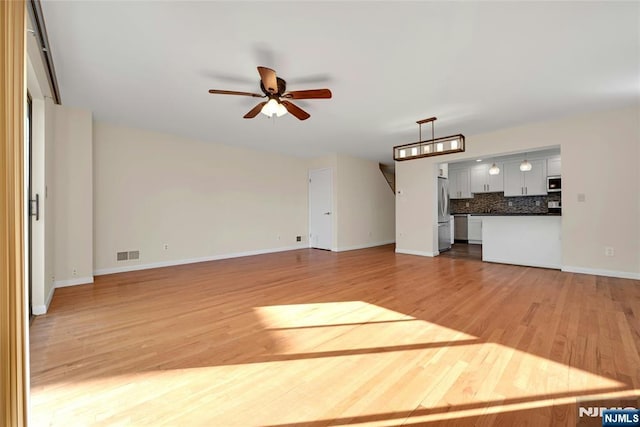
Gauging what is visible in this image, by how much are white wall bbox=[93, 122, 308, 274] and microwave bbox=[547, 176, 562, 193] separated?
6381mm

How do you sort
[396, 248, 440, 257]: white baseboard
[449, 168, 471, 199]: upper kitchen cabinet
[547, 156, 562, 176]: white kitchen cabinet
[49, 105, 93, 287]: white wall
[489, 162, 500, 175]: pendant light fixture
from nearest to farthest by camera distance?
[49, 105, 93, 287]: white wall
[396, 248, 440, 257]: white baseboard
[547, 156, 562, 176]: white kitchen cabinet
[489, 162, 500, 175]: pendant light fixture
[449, 168, 471, 199]: upper kitchen cabinet

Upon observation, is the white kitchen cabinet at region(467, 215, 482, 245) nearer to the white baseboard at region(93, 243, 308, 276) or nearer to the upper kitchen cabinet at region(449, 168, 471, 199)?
the upper kitchen cabinet at region(449, 168, 471, 199)

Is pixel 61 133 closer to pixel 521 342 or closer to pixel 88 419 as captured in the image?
pixel 88 419

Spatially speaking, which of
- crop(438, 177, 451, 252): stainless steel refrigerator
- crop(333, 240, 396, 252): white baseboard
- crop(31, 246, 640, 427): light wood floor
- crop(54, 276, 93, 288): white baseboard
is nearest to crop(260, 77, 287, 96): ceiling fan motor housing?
crop(31, 246, 640, 427): light wood floor

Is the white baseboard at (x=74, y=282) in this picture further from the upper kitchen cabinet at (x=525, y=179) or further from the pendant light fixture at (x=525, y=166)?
the upper kitchen cabinet at (x=525, y=179)

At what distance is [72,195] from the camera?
372 cm

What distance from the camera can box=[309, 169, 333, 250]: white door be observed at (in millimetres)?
6875

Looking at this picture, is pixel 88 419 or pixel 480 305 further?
pixel 480 305

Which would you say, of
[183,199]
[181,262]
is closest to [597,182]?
[183,199]

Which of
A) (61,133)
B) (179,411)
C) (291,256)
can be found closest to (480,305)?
(179,411)

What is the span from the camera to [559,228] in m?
4.43

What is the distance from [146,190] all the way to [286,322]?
13.0 feet

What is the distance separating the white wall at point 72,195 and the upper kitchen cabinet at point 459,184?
871 centimetres

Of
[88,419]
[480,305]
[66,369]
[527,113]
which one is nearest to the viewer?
[88,419]
